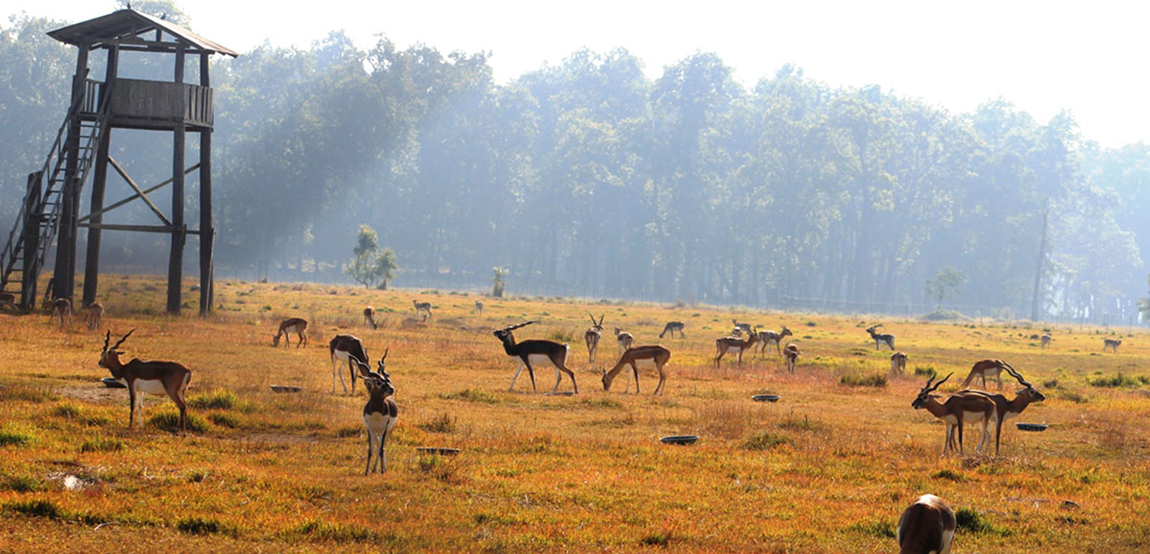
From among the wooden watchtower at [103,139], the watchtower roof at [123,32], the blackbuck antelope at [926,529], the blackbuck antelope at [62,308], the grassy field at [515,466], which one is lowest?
the grassy field at [515,466]

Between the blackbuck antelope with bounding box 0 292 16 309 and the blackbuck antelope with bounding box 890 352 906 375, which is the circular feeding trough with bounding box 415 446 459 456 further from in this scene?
the blackbuck antelope with bounding box 0 292 16 309

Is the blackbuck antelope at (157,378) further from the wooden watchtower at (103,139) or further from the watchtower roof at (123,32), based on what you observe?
the watchtower roof at (123,32)

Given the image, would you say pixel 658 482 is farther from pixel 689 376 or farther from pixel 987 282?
pixel 987 282

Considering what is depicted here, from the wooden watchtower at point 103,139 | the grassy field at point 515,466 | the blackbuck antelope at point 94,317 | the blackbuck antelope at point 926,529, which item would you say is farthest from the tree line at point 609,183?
the blackbuck antelope at point 926,529

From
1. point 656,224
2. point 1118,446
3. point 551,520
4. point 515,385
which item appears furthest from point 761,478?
point 656,224

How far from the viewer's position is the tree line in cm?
10181

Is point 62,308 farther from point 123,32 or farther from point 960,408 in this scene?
point 960,408

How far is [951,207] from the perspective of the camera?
120750mm

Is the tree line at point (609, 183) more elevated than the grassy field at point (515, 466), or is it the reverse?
the tree line at point (609, 183)

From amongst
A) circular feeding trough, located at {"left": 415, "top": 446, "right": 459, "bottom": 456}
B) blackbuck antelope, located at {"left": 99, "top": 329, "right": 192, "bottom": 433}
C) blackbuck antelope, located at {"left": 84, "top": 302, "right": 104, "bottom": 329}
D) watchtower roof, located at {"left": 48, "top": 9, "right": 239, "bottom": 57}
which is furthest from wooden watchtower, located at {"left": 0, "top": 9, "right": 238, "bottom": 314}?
circular feeding trough, located at {"left": 415, "top": 446, "right": 459, "bottom": 456}

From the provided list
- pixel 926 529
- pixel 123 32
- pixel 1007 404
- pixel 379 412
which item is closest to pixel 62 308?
pixel 123 32

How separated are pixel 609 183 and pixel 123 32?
82.4 meters

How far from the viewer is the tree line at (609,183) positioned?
334 feet

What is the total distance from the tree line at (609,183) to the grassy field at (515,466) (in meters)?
77.2
